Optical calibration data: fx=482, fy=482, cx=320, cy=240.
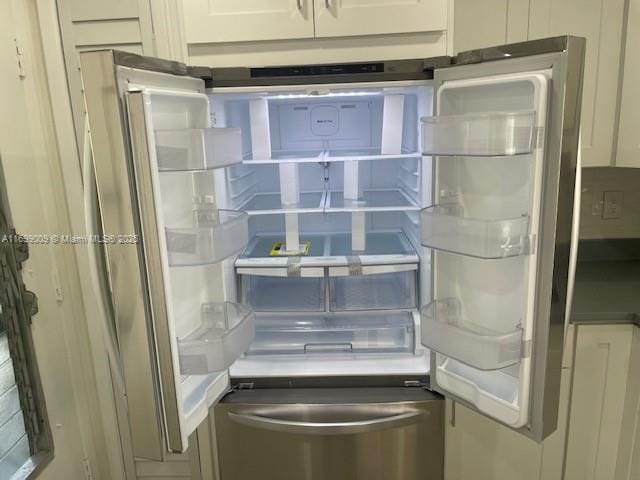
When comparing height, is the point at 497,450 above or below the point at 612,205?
below

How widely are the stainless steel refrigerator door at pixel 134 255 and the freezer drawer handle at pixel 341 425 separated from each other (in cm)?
45

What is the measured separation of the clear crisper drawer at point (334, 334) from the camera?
1.84 meters

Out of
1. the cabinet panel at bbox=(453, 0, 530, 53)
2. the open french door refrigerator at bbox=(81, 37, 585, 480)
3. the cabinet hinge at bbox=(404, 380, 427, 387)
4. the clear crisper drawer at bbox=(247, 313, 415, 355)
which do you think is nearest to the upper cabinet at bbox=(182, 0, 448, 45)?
the open french door refrigerator at bbox=(81, 37, 585, 480)

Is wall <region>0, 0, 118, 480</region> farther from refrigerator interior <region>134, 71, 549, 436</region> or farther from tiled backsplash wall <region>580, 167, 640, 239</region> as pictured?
tiled backsplash wall <region>580, 167, 640, 239</region>

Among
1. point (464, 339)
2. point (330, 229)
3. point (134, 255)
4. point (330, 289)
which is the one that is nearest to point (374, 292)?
point (330, 289)

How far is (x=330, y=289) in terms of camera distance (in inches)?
72.3

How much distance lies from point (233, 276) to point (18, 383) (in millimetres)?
748

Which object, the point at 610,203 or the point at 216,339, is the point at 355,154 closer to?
the point at 216,339

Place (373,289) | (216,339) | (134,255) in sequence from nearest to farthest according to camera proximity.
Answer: (134,255) → (216,339) → (373,289)

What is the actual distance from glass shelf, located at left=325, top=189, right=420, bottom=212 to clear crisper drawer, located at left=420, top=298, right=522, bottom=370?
0.37 m

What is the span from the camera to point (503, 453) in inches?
69.1

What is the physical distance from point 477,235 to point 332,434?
2.62 feet

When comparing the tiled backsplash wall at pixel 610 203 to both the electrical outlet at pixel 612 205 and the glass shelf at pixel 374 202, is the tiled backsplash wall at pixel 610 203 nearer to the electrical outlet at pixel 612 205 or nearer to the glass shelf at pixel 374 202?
the electrical outlet at pixel 612 205

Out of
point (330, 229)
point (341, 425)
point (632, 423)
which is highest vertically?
point (330, 229)
